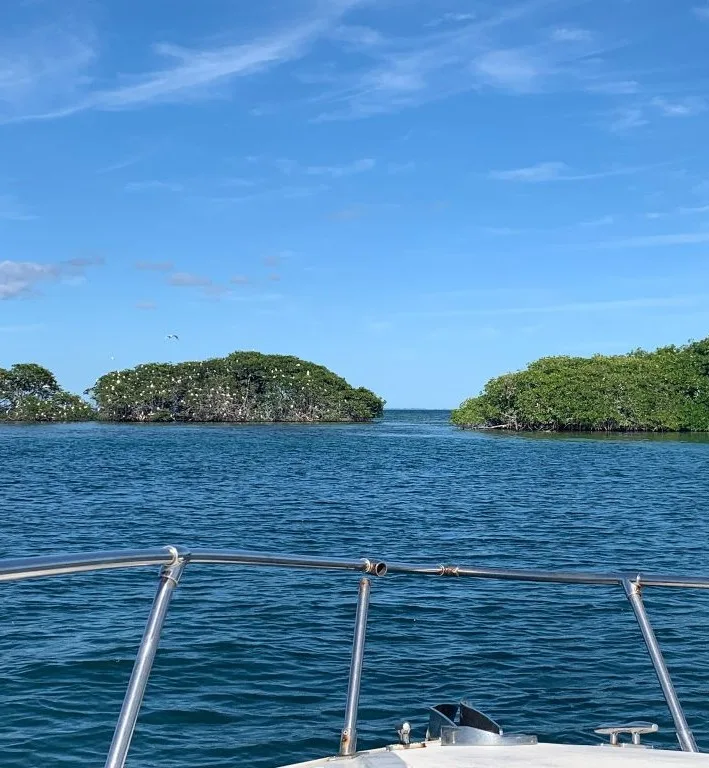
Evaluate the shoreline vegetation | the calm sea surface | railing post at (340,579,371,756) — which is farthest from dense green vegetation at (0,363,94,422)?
railing post at (340,579,371,756)

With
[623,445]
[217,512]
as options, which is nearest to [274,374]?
[623,445]

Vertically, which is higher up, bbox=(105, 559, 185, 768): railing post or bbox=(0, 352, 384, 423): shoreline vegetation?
bbox=(0, 352, 384, 423): shoreline vegetation

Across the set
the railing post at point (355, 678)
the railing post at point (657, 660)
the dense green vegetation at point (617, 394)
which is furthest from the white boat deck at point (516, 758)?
the dense green vegetation at point (617, 394)

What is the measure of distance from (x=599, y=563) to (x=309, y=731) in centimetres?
1094

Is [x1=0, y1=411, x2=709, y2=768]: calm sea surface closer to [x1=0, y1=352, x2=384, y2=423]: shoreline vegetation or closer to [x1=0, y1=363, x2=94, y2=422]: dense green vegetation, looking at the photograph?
[x1=0, y1=352, x2=384, y2=423]: shoreline vegetation

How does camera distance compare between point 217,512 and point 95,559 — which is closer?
point 95,559

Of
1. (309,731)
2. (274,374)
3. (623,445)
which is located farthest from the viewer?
(274,374)

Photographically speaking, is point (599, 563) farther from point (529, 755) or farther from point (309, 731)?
point (529, 755)

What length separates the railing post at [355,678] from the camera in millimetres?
3449

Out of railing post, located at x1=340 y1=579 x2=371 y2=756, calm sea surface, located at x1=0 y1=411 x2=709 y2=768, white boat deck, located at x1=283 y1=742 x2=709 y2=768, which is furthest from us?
calm sea surface, located at x1=0 y1=411 x2=709 y2=768

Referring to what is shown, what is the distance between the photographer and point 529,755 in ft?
10.9

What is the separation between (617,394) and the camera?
94.2 metres

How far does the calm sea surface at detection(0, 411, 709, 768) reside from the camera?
866cm

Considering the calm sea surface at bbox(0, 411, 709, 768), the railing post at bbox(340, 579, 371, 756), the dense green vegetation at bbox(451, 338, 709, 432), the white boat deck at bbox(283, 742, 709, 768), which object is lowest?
the calm sea surface at bbox(0, 411, 709, 768)
